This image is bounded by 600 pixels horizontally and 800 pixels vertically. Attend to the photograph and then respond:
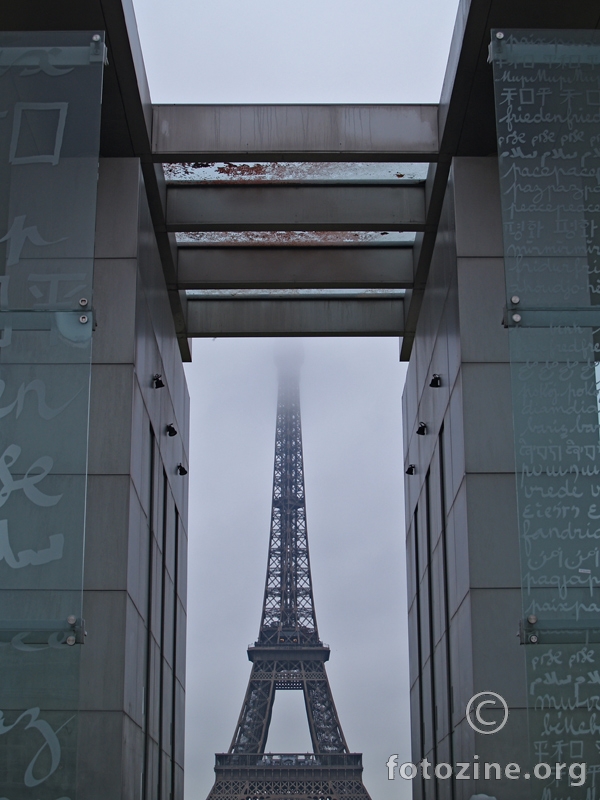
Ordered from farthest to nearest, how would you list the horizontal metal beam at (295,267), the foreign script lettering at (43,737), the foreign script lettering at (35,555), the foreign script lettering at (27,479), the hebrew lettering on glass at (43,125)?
the horizontal metal beam at (295,267) < the hebrew lettering on glass at (43,125) < the foreign script lettering at (27,479) < the foreign script lettering at (35,555) < the foreign script lettering at (43,737)

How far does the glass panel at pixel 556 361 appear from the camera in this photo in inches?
261

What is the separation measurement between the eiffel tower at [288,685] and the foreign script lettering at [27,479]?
46064 millimetres

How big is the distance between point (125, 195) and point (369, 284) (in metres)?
4.47

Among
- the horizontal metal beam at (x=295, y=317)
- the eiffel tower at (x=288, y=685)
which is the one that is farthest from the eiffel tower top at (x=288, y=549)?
the horizontal metal beam at (x=295, y=317)

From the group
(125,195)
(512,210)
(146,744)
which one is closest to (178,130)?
(125,195)

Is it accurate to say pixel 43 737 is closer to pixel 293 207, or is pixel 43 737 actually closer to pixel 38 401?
pixel 38 401

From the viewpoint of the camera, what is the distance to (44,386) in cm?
669

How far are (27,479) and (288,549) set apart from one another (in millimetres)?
65386

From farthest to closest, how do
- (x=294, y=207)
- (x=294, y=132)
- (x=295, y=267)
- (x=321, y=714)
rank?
(x=321, y=714) < (x=295, y=267) < (x=294, y=207) < (x=294, y=132)

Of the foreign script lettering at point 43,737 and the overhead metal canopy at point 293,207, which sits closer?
the foreign script lettering at point 43,737

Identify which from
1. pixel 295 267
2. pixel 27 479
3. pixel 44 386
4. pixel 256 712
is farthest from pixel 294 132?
pixel 256 712

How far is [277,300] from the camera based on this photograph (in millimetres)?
16328
